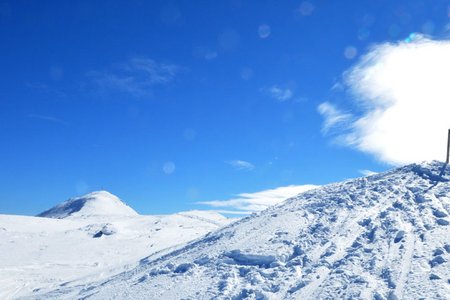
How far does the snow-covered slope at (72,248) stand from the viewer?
21312mm

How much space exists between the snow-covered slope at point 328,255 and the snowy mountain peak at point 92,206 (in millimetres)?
75131

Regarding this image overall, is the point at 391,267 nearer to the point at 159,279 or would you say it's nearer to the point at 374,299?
the point at 374,299

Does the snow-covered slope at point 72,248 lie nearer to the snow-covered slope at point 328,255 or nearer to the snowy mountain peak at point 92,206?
the snow-covered slope at point 328,255

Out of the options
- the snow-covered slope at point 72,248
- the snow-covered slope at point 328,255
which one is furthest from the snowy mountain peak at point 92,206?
the snow-covered slope at point 328,255

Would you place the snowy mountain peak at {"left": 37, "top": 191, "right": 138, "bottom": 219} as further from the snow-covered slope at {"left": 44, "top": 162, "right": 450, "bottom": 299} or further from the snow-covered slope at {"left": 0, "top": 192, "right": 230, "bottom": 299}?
the snow-covered slope at {"left": 44, "top": 162, "right": 450, "bottom": 299}

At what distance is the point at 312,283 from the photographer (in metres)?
11.6

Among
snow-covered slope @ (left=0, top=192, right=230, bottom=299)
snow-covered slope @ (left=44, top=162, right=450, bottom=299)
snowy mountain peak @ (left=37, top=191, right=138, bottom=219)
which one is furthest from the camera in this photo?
snowy mountain peak @ (left=37, top=191, right=138, bottom=219)

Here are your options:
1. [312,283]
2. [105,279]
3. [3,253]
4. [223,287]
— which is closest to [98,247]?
[3,253]

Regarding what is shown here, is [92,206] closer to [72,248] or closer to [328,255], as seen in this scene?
[72,248]

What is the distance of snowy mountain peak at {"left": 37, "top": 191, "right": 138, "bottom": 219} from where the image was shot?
3590 inches

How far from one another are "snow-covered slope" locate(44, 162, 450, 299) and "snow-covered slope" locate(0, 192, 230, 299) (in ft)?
11.0

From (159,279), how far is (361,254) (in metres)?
7.25

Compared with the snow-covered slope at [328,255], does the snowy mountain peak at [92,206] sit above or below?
above

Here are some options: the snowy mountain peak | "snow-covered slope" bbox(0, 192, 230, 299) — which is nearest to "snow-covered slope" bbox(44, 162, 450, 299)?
"snow-covered slope" bbox(0, 192, 230, 299)
